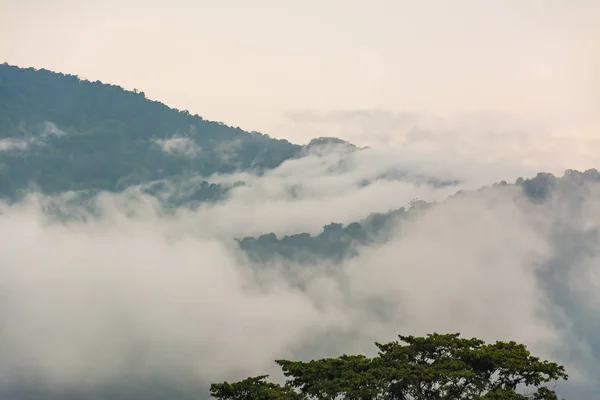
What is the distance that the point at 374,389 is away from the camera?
60375 mm

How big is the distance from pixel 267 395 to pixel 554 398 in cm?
2326

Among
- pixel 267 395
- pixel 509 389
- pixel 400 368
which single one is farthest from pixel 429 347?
pixel 267 395

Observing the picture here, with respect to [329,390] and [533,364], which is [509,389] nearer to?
[533,364]

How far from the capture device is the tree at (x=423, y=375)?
197ft

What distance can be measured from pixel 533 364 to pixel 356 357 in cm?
1560

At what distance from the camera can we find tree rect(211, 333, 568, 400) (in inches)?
2366

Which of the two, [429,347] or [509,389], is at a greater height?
[429,347]

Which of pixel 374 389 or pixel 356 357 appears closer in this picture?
pixel 374 389

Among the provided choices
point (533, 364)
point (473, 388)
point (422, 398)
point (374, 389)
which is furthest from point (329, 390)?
point (533, 364)

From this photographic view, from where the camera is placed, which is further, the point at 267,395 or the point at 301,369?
the point at 301,369

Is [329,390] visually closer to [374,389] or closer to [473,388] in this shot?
[374,389]

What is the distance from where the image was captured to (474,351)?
62.0 m

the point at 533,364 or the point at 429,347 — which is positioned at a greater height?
the point at 429,347

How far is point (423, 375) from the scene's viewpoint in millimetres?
60500
